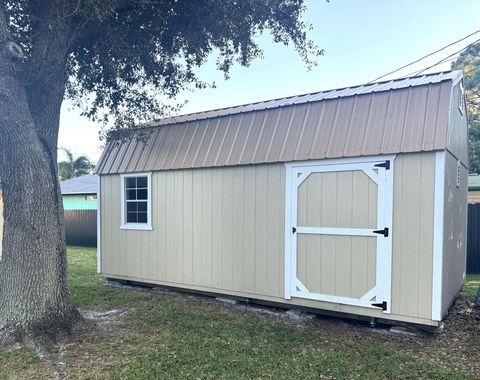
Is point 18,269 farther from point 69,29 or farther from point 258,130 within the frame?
point 258,130

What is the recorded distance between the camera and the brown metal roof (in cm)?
430

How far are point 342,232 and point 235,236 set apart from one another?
1.68 metres

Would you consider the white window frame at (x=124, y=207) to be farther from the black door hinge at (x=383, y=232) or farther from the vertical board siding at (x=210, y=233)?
the black door hinge at (x=383, y=232)

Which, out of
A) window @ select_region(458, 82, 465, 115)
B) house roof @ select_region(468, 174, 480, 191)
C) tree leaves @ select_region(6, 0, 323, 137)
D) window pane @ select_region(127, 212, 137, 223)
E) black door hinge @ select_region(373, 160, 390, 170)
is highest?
tree leaves @ select_region(6, 0, 323, 137)

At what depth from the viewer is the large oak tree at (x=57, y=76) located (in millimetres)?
3811

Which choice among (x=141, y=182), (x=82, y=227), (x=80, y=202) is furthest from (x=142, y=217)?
(x=80, y=202)

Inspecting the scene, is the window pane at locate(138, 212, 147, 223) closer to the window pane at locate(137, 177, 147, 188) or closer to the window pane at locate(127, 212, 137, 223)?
the window pane at locate(127, 212, 137, 223)

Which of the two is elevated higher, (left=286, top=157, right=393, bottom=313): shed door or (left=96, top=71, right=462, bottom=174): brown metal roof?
(left=96, top=71, right=462, bottom=174): brown metal roof

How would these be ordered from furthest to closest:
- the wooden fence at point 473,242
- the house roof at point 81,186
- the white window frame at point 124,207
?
1. the house roof at point 81,186
2. the wooden fence at point 473,242
3. the white window frame at point 124,207

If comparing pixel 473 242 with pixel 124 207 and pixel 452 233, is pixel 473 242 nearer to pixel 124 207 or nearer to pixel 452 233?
pixel 452 233

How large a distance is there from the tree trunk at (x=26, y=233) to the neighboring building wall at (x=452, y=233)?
14.6 ft

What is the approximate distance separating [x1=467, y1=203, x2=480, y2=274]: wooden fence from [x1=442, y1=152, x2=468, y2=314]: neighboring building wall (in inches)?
101

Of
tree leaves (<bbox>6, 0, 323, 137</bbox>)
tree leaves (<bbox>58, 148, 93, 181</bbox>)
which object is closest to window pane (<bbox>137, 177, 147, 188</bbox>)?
tree leaves (<bbox>6, 0, 323, 137</bbox>)

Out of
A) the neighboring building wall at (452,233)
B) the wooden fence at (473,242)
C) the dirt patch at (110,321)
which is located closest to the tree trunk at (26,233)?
the dirt patch at (110,321)
